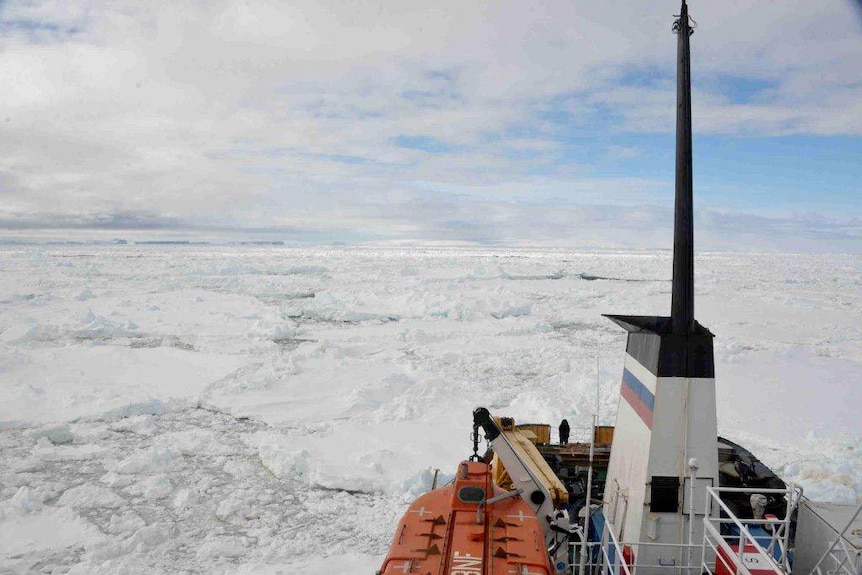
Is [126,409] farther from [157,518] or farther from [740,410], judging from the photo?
[740,410]

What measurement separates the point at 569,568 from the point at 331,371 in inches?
362

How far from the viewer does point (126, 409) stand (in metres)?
10.3

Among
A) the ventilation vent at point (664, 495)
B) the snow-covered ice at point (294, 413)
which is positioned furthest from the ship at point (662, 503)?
the snow-covered ice at point (294, 413)

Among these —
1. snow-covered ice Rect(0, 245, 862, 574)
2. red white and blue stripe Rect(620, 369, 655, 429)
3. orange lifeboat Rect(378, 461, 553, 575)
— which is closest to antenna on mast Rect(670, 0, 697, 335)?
red white and blue stripe Rect(620, 369, 655, 429)

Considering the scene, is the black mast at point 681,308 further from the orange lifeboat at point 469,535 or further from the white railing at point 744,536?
the orange lifeboat at point 469,535

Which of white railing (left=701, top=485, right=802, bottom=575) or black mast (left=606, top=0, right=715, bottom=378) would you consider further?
black mast (left=606, top=0, right=715, bottom=378)

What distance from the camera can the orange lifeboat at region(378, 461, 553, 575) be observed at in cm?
365

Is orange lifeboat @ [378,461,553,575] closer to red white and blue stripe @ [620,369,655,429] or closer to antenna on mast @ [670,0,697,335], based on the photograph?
red white and blue stripe @ [620,369,655,429]

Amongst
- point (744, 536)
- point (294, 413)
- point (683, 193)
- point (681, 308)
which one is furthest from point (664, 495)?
point (294, 413)

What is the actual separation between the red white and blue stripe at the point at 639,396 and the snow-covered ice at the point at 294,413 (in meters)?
3.27

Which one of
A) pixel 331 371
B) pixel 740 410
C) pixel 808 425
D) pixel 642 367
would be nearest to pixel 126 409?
pixel 331 371

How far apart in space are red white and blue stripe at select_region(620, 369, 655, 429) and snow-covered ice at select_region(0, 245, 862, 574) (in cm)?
327

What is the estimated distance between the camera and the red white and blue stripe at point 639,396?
4180mm

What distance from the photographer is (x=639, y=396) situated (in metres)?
4.44
